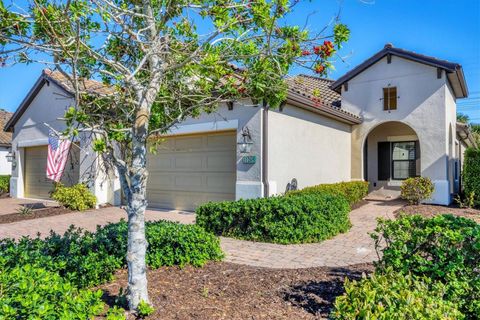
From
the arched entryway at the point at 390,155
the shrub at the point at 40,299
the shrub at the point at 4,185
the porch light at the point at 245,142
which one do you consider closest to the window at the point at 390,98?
the arched entryway at the point at 390,155

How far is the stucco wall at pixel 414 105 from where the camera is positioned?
41.7ft

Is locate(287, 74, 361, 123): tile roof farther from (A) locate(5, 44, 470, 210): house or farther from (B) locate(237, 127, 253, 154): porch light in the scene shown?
(B) locate(237, 127, 253, 154): porch light

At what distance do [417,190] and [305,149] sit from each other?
13.8 feet

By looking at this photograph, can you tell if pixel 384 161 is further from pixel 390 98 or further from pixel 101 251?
pixel 101 251

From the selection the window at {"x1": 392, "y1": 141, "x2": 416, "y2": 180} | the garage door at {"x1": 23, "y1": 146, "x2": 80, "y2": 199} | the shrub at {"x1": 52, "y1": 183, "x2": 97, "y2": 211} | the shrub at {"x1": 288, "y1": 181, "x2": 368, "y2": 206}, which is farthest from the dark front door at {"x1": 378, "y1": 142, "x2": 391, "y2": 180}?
the garage door at {"x1": 23, "y1": 146, "x2": 80, "y2": 199}

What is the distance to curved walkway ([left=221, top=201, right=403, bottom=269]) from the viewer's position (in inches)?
227

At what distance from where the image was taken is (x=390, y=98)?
13.8 m

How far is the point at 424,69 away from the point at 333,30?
10.8 metres

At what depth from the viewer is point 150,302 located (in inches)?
143

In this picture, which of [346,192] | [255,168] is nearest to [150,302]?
[255,168]

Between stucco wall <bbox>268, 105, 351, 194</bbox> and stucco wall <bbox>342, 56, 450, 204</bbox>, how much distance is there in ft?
3.98

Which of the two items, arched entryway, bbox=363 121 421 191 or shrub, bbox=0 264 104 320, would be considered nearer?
shrub, bbox=0 264 104 320

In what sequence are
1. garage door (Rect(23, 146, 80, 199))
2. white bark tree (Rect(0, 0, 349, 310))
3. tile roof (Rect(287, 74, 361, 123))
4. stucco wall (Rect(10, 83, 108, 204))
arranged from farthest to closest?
garage door (Rect(23, 146, 80, 199)) → stucco wall (Rect(10, 83, 108, 204)) → tile roof (Rect(287, 74, 361, 123)) → white bark tree (Rect(0, 0, 349, 310))

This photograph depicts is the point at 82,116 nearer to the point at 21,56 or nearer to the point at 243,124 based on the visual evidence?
the point at 21,56
